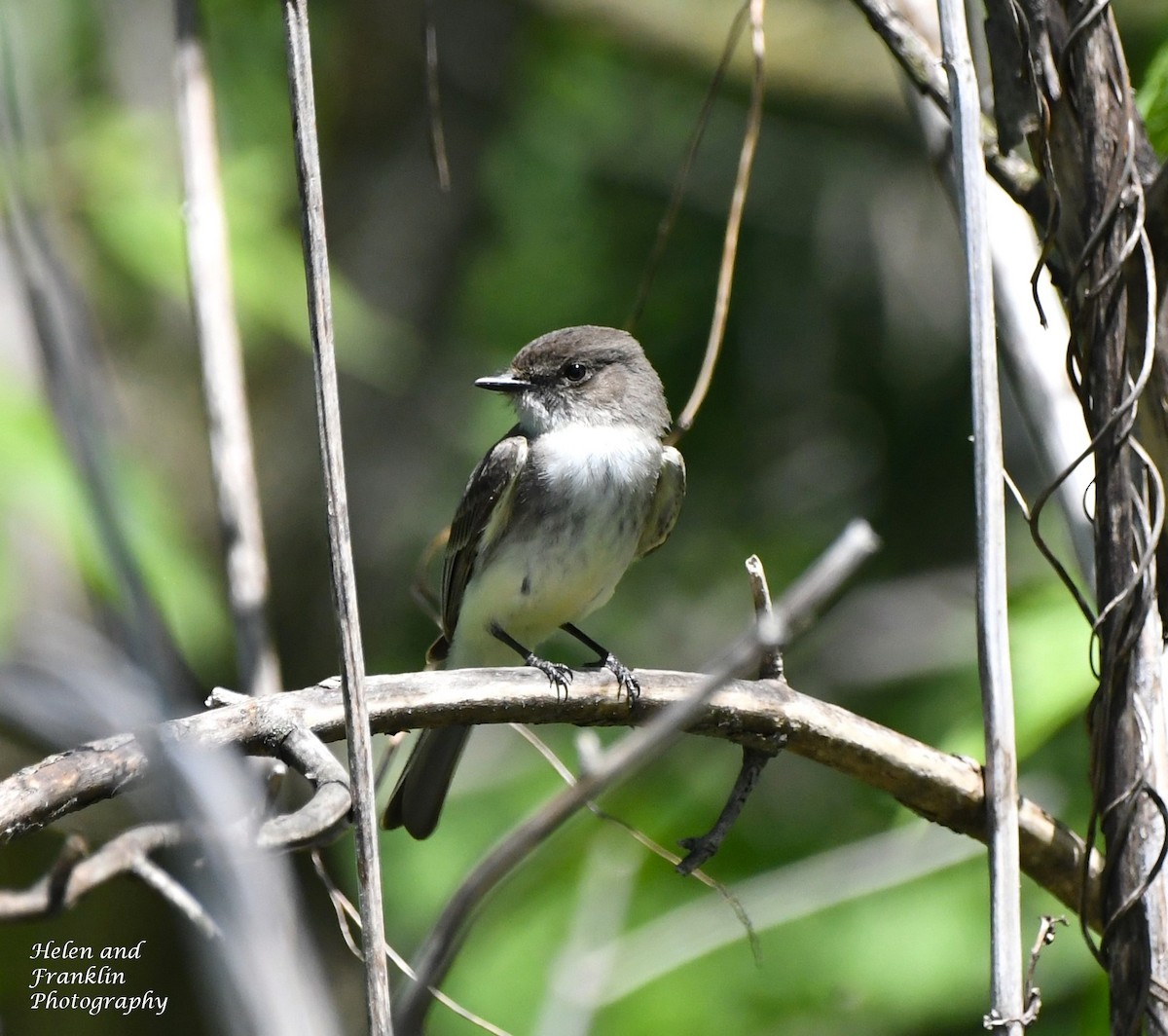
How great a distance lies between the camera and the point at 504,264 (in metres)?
6.99

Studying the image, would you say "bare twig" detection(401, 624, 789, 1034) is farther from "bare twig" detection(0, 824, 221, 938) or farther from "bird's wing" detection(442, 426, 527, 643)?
"bird's wing" detection(442, 426, 527, 643)

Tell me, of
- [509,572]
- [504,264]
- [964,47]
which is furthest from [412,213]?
[964,47]

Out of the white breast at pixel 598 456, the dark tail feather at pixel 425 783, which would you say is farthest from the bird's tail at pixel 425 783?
the white breast at pixel 598 456

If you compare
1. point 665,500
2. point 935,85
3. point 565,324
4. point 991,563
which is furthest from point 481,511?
point 565,324

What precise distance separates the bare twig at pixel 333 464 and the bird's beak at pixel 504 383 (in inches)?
93.5

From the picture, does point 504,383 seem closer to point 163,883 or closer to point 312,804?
point 163,883

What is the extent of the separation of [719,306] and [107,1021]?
4.47 meters

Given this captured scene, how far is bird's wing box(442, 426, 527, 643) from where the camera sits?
381 cm

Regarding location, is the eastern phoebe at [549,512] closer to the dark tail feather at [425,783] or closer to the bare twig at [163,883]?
the dark tail feather at [425,783]

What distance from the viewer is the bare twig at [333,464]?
146 cm

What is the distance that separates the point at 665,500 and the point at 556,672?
94cm

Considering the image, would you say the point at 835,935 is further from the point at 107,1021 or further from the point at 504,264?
the point at 504,264

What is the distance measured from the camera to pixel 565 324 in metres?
6.49

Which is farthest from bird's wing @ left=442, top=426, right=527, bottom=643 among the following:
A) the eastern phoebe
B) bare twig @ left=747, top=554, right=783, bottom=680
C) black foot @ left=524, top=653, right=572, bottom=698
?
bare twig @ left=747, top=554, right=783, bottom=680
